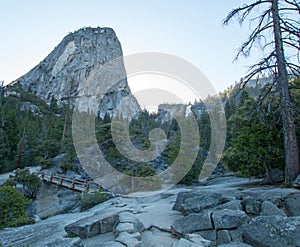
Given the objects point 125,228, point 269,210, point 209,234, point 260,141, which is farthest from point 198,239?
point 260,141

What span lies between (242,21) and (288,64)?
2.46m

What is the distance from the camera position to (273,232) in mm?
3604

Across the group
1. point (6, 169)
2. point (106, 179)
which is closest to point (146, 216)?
point (106, 179)

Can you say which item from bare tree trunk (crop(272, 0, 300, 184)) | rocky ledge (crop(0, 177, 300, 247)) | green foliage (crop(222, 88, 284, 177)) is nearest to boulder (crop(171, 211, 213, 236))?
rocky ledge (crop(0, 177, 300, 247))

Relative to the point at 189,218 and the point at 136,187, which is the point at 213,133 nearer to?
the point at 136,187

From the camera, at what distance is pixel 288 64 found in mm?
8336

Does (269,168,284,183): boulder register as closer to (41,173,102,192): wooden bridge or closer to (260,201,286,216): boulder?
(260,201,286,216): boulder

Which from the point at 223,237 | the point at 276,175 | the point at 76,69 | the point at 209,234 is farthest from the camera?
the point at 76,69

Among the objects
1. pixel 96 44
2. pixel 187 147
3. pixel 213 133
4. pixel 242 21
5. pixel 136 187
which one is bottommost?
pixel 136 187

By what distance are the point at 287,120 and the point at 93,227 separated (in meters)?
6.99

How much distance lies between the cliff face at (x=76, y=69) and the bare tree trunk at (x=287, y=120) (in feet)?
242

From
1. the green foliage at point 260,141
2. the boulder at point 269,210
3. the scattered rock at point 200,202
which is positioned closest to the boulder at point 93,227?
the scattered rock at point 200,202

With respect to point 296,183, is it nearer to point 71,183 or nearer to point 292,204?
point 292,204

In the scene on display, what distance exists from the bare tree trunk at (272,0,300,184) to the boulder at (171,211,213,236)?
4299 millimetres
